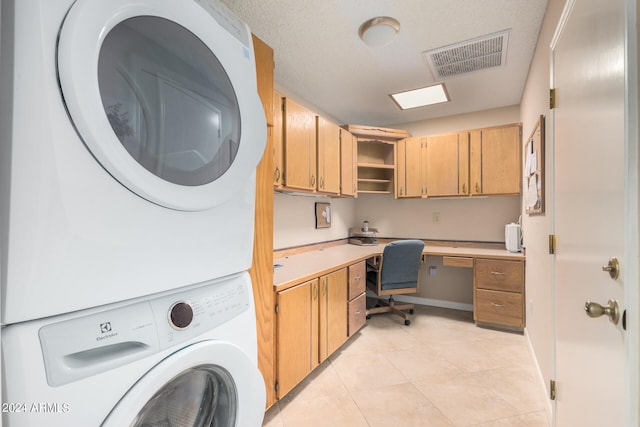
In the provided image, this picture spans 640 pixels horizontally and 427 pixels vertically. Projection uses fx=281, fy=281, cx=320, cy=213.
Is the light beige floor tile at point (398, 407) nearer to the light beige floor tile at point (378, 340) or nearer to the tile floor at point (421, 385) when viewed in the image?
the tile floor at point (421, 385)

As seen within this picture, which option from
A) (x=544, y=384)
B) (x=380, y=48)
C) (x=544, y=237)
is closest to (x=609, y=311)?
(x=544, y=237)

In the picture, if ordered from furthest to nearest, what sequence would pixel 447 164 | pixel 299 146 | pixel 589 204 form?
1. pixel 447 164
2. pixel 299 146
3. pixel 589 204

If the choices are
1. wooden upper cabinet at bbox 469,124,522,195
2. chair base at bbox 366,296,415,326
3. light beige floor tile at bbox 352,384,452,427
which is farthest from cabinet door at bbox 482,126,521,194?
light beige floor tile at bbox 352,384,452,427

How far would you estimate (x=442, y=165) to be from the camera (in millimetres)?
3328

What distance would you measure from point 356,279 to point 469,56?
2.04 m

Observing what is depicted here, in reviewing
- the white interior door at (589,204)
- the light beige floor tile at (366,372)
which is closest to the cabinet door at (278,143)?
the light beige floor tile at (366,372)

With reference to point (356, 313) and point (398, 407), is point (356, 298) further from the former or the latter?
point (398, 407)

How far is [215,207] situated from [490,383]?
2.24 metres

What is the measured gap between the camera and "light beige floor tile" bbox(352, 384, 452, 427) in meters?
1.60

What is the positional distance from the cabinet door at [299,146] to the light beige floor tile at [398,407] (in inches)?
61.6

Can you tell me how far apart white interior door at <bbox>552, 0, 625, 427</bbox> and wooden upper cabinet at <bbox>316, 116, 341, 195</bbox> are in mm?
1673

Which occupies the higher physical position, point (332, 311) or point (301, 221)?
point (301, 221)

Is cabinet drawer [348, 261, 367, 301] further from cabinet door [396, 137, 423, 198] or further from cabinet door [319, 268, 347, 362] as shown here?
cabinet door [396, 137, 423, 198]

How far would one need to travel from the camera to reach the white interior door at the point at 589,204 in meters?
0.76
